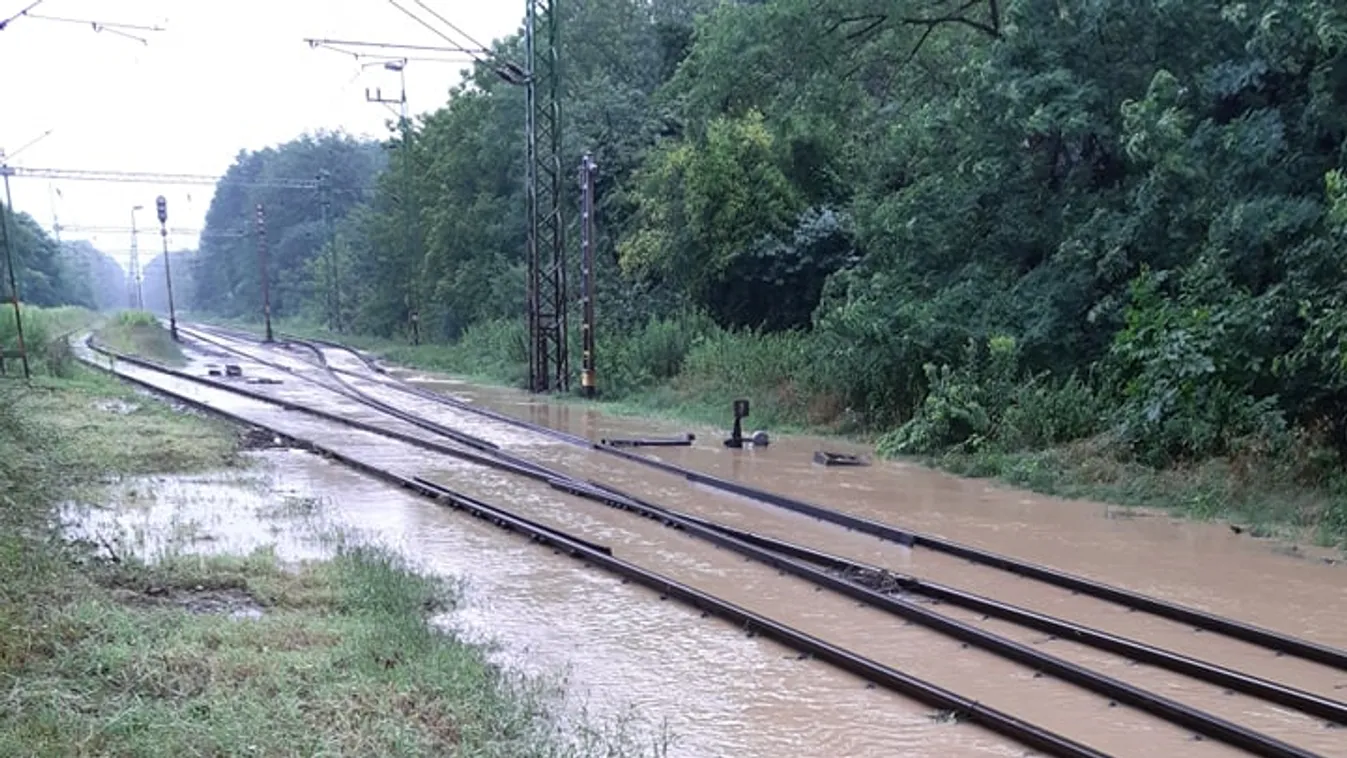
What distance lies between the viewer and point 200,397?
90.4ft

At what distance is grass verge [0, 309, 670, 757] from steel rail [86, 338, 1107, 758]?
5.99ft

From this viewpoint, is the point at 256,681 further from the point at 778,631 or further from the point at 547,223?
the point at 547,223

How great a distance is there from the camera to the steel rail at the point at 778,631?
6.04 metres

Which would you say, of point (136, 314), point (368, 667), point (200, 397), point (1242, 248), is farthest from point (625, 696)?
point (136, 314)

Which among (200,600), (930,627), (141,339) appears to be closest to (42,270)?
(141,339)

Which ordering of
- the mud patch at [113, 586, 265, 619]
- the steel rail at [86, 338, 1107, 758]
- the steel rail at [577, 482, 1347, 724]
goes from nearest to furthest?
the steel rail at [86, 338, 1107, 758], the steel rail at [577, 482, 1347, 724], the mud patch at [113, 586, 265, 619]

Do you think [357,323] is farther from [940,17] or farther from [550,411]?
[940,17]

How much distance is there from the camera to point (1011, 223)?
19.4 metres

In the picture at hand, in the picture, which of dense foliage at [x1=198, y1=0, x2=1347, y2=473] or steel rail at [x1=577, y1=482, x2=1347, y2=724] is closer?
steel rail at [x1=577, y1=482, x2=1347, y2=724]

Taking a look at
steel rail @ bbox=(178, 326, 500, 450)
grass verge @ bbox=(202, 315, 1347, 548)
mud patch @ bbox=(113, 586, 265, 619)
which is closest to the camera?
mud patch @ bbox=(113, 586, 265, 619)

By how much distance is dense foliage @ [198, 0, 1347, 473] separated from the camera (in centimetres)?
1400

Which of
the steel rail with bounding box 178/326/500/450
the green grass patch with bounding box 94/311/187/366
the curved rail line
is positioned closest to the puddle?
the curved rail line

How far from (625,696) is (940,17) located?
→ 18170 mm

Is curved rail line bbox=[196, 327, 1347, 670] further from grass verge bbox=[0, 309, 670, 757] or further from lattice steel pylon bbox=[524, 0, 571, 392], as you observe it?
lattice steel pylon bbox=[524, 0, 571, 392]
